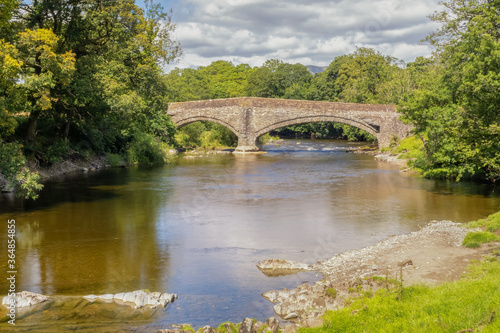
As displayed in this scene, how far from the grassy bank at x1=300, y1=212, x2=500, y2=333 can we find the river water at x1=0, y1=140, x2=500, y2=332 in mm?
1814

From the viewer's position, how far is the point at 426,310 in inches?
276

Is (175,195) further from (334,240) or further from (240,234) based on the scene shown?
(334,240)

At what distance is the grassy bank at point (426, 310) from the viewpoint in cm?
633

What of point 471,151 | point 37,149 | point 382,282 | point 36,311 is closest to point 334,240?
point 382,282

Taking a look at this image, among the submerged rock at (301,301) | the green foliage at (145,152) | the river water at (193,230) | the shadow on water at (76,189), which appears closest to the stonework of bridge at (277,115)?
the green foliage at (145,152)

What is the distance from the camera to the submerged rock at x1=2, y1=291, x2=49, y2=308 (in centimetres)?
879

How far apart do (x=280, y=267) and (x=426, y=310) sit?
4.55 m

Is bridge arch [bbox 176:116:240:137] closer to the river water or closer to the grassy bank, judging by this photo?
the river water

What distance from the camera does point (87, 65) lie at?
22.2m

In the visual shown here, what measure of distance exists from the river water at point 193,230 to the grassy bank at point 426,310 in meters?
1.81

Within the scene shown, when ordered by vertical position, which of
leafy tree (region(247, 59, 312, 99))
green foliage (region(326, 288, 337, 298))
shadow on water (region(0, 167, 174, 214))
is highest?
leafy tree (region(247, 59, 312, 99))

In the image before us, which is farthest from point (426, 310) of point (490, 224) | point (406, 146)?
point (406, 146)

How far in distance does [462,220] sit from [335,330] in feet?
36.0

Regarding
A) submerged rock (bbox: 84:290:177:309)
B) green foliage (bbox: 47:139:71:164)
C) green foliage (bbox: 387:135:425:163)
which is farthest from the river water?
green foliage (bbox: 387:135:425:163)
